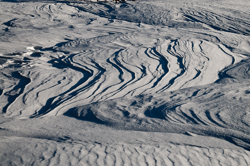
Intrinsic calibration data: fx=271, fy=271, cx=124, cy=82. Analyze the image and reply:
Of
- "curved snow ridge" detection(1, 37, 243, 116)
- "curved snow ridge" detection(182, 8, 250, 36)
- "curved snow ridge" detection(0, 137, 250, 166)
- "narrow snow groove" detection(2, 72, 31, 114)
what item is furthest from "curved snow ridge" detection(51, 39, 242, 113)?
"curved snow ridge" detection(182, 8, 250, 36)

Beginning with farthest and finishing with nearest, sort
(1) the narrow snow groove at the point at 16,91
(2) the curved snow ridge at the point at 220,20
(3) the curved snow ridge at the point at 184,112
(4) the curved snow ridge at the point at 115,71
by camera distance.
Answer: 1. (2) the curved snow ridge at the point at 220,20
2. (4) the curved snow ridge at the point at 115,71
3. (1) the narrow snow groove at the point at 16,91
4. (3) the curved snow ridge at the point at 184,112

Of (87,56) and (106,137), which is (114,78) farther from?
(106,137)

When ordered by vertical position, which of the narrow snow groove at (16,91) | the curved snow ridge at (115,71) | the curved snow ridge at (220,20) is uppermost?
the curved snow ridge at (220,20)

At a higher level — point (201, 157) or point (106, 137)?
point (201, 157)

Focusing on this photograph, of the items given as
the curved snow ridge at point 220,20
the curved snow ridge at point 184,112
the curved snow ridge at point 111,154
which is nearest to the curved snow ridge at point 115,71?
the curved snow ridge at point 184,112

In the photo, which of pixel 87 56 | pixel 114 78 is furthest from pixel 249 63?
pixel 87 56

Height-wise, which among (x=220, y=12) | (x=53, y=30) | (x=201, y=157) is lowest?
(x=53, y=30)

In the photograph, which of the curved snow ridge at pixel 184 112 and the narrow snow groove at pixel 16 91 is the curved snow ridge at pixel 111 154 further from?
the narrow snow groove at pixel 16 91
